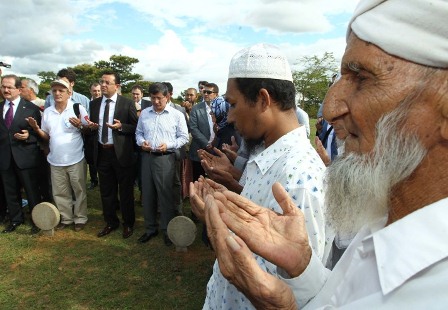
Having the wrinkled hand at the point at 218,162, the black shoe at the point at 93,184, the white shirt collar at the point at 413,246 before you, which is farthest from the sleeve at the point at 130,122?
the white shirt collar at the point at 413,246

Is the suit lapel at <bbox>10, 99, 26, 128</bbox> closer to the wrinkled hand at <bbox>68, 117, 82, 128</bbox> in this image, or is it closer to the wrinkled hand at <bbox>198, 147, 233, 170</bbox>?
the wrinkled hand at <bbox>68, 117, 82, 128</bbox>

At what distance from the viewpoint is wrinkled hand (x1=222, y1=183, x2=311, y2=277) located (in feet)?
4.01

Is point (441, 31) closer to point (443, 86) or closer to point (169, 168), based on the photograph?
point (443, 86)

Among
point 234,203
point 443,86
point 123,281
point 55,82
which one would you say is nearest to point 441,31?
point 443,86

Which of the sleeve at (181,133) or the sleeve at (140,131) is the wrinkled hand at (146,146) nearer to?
the sleeve at (140,131)

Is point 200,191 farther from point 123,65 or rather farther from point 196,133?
point 123,65

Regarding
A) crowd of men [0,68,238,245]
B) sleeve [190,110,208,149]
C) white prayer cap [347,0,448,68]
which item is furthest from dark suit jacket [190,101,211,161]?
white prayer cap [347,0,448,68]

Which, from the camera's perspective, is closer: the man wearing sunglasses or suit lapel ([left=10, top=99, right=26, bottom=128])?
suit lapel ([left=10, top=99, right=26, bottom=128])

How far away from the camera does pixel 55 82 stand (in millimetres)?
5691

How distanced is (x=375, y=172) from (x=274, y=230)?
0.46 m

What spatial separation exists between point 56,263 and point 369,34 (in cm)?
530

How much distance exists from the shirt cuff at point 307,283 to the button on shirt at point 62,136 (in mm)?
5274

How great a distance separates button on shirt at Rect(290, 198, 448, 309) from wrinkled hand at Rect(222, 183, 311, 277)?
0.97 ft

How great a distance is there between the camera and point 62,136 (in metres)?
5.73
